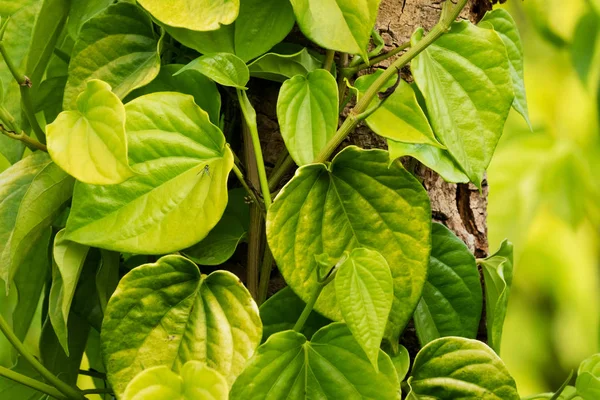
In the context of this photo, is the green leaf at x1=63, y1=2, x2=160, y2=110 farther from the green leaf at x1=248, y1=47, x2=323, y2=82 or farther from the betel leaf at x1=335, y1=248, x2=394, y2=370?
the betel leaf at x1=335, y1=248, x2=394, y2=370

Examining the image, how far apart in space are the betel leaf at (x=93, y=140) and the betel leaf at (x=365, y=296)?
0.14m

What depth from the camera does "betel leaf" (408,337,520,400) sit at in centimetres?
52

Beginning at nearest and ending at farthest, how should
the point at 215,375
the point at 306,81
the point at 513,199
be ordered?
the point at 215,375 → the point at 306,81 → the point at 513,199

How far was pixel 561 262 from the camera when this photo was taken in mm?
1540

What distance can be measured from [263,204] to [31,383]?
7.8 inches

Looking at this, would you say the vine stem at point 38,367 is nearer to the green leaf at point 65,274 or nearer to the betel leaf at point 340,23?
the green leaf at point 65,274

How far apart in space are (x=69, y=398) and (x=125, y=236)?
6.0 inches

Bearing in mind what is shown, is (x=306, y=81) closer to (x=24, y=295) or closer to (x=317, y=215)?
(x=317, y=215)

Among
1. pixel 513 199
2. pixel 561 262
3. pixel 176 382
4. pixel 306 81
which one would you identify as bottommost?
pixel 561 262

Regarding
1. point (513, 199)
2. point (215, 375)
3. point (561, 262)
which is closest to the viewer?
point (215, 375)

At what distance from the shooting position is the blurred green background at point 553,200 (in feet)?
4.73

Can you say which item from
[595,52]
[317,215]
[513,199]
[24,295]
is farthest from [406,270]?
[595,52]

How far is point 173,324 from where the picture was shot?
483 millimetres

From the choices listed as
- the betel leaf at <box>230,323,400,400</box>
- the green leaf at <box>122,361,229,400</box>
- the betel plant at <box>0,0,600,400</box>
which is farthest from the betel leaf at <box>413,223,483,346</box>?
the green leaf at <box>122,361,229,400</box>
